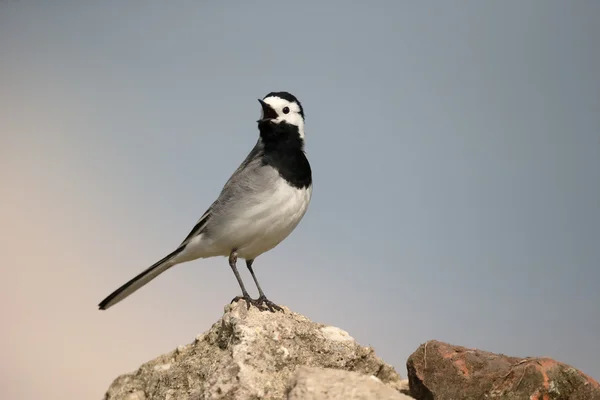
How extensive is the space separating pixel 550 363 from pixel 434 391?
1.08m

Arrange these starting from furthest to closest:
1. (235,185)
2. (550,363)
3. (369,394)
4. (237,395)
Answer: (235,185) → (550,363) → (237,395) → (369,394)

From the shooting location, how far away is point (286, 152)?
7992 millimetres

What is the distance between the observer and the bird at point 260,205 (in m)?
7.64

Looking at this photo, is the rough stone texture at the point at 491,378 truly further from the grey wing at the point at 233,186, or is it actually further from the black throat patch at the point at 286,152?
the grey wing at the point at 233,186

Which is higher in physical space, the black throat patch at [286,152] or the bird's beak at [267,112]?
the bird's beak at [267,112]

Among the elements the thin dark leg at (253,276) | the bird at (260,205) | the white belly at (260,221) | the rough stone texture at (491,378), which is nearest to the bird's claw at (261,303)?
the bird at (260,205)

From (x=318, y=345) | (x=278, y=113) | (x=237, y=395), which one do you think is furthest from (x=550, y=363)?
(x=278, y=113)

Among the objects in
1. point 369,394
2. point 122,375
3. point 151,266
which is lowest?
point 369,394

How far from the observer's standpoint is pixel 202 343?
6.66m

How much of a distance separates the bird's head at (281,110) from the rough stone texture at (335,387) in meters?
3.61

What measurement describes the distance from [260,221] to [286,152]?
0.89 metres

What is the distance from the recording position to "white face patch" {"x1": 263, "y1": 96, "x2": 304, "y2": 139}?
828 centimetres

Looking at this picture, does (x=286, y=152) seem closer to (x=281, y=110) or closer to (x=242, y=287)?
(x=281, y=110)

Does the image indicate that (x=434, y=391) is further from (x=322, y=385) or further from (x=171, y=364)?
(x=171, y=364)
